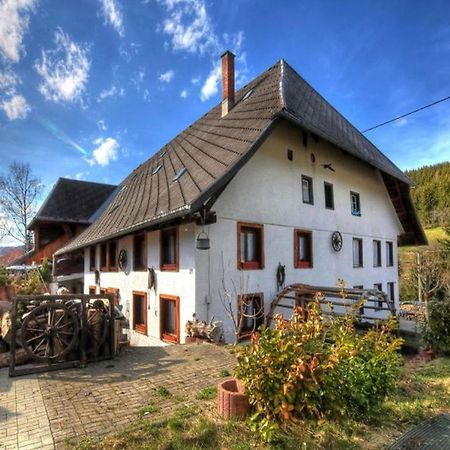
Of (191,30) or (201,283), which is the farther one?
(191,30)

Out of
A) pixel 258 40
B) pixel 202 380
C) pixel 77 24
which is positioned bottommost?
pixel 202 380

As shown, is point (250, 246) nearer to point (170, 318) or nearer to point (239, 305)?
point (239, 305)

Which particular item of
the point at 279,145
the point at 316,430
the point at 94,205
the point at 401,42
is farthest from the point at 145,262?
the point at 94,205

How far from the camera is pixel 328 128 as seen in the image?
1240 cm

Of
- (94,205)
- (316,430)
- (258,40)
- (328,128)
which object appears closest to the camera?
(316,430)

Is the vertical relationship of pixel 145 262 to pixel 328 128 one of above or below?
below

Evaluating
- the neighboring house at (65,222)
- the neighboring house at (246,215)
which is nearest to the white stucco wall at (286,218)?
the neighboring house at (246,215)

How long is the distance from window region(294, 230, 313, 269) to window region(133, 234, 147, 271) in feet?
16.3

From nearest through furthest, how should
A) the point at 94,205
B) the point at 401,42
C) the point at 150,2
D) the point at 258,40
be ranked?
the point at 150,2
the point at 401,42
the point at 258,40
the point at 94,205

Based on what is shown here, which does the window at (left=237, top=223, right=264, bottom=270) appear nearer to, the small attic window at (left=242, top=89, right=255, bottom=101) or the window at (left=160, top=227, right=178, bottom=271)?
the window at (left=160, top=227, right=178, bottom=271)

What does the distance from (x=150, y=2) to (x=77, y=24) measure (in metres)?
2.07

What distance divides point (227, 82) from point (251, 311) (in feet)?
29.0

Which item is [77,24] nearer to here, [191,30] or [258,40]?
[191,30]

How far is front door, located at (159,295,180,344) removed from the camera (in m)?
9.62
